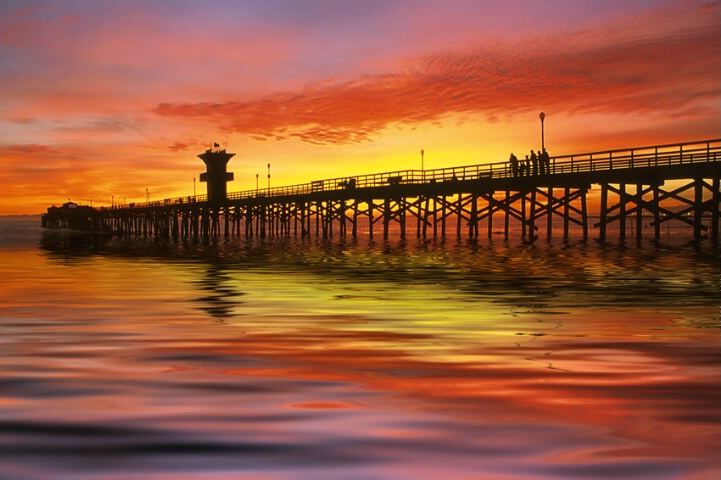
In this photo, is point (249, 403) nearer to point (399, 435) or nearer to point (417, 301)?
point (399, 435)

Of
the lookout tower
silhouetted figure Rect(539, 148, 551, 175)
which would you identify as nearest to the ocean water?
silhouetted figure Rect(539, 148, 551, 175)

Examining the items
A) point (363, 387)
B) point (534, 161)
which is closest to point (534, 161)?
point (534, 161)

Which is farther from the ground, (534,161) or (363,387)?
(534,161)

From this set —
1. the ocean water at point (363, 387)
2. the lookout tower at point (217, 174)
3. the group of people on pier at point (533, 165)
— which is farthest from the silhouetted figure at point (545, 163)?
the lookout tower at point (217, 174)

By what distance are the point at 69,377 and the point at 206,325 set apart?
3392 millimetres

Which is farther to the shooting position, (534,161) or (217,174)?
(217,174)

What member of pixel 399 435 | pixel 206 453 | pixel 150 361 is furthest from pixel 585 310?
pixel 206 453

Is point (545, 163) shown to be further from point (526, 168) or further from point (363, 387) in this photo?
point (363, 387)

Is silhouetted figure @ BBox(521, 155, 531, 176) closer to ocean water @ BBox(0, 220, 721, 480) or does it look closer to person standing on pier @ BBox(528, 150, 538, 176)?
person standing on pier @ BBox(528, 150, 538, 176)

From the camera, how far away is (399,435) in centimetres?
461

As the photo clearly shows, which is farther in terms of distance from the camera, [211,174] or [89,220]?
[89,220]

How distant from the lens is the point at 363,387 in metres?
5.98

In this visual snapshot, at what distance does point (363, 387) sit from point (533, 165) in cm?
3467

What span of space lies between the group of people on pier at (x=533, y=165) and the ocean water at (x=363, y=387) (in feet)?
86.4
